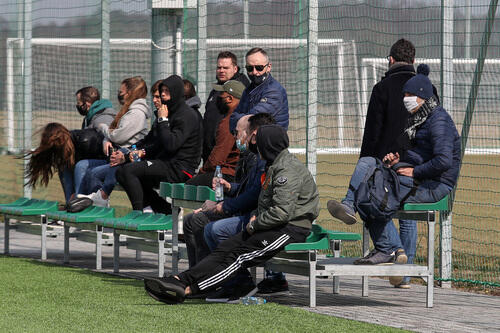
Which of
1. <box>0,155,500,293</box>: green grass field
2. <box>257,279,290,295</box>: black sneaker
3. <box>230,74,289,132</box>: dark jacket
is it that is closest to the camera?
<box>257,279,290,295</box>: black sneaker

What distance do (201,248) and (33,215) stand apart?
3.50 metres

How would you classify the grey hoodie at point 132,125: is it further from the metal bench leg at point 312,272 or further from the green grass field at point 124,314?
the metal bench leg at point 312,272

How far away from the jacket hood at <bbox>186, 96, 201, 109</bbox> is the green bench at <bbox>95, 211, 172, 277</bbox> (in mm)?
1166

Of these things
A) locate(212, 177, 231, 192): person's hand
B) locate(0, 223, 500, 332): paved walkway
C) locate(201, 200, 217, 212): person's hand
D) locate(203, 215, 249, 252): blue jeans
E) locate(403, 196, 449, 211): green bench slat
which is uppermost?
locate(212, 177, 231, 192): person's hand

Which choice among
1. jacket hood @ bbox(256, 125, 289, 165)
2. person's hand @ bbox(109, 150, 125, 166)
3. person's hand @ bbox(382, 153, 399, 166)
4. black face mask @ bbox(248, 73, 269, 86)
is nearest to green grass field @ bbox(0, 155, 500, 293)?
person's hand @ bbox(382, 153, 399, 166)

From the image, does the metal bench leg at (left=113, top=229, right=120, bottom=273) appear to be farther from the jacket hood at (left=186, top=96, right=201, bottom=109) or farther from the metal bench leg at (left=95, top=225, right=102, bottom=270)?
the jacket hood at (left=186, top=96, right=201, bottom=109)

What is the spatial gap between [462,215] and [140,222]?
153 inches

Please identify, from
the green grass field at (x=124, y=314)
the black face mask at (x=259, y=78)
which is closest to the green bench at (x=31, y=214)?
the green grass field at (x=124, y=314)

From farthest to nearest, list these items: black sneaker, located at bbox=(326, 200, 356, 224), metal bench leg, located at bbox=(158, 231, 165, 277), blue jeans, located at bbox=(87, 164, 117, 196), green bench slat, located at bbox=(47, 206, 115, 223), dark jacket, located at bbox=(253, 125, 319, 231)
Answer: blue jeans, located at bbox=(87, 164, 117, 196)
green bench slat, located at bbox=(47, 206, 115, 223)
metal bench leg, located at bbox=(158, 231, 165, 277)
black sneaker, located at bbox=(326, 200, 356, 224)
dark jacket, located at bbox=(253, 125, 319, 231)

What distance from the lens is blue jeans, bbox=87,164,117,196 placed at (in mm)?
11469

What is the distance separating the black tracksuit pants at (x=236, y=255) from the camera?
8078mm

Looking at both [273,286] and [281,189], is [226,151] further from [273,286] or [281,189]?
[281,189]

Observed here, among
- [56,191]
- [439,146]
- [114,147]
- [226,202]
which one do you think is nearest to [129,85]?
[114,147]

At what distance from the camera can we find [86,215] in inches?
435
